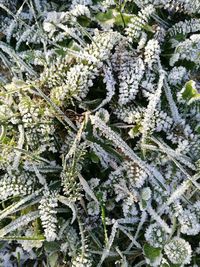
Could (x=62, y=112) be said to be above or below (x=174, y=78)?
below

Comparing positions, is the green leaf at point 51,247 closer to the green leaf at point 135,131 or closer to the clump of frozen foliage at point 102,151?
the clump of frozen foliage at point 102,151

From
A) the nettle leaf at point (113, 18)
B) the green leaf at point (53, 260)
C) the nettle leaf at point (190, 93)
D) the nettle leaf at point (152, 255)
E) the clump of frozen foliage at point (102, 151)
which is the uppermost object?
the nettle leaf at point (113, 18)

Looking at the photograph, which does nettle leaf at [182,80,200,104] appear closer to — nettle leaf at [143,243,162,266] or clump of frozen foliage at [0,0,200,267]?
clump of frozen foliage at [0,0,200,267]

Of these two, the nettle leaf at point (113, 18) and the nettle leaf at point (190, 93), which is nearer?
the nettle leaf at point (190, 93)

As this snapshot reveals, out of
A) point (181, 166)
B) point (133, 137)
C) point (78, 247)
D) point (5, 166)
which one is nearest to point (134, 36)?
point (133, 137)

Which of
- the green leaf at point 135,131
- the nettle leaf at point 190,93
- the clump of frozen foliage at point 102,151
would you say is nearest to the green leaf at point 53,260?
the clump of frozen foliage at point 102,151

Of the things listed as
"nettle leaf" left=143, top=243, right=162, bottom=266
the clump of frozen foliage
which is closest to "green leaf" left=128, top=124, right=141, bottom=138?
the clump of frozen foliage

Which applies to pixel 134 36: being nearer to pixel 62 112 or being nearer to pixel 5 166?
pixel 62 112

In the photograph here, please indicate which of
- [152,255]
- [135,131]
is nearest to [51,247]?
[152,255]
